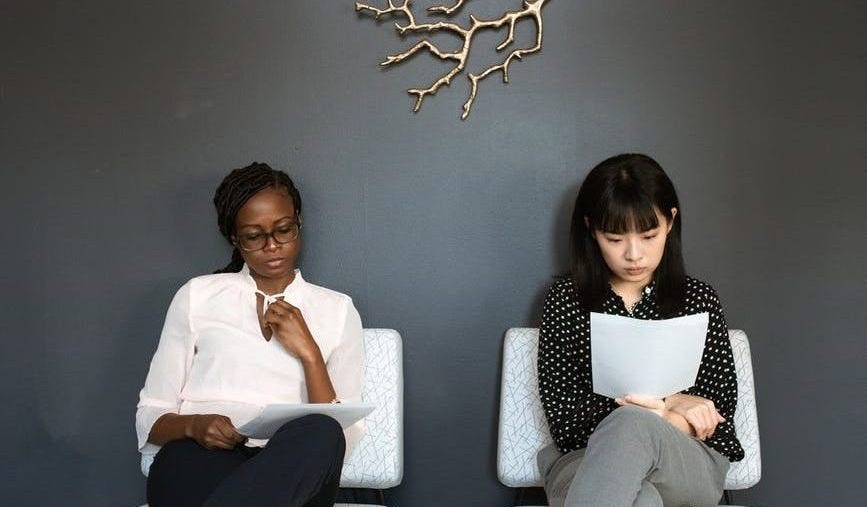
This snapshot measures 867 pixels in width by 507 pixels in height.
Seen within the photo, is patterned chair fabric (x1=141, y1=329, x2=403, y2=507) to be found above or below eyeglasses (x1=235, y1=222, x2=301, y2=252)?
below

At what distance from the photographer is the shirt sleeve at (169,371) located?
189 centimetres

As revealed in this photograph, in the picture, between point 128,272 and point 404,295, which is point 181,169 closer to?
point 128,272

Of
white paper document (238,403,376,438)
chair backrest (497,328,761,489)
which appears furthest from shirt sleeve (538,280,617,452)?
white paper document (238,403,376,438)

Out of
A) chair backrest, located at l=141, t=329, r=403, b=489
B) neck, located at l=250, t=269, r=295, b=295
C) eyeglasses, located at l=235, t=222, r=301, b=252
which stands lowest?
chair backrest, located at l=141, t=329, r=403, b=489

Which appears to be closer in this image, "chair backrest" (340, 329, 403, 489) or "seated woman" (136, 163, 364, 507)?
"seated woman" (136, 163, 364, 507)

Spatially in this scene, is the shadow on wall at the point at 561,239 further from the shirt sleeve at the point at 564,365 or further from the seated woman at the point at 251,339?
the seated woman at the point at 251,339

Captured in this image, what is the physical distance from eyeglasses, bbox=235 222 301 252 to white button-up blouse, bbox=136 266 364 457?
0.36ft

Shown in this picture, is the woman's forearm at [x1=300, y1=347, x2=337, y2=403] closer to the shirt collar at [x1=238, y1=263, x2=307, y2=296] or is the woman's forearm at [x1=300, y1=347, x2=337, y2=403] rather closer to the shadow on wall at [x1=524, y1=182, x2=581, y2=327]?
the shirt collar at [x1=238, y1=263, x2=307, y2=296]

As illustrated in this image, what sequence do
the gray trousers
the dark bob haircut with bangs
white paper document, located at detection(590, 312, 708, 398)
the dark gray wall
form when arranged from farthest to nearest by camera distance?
1. the dark gray wall
2. the dark bob haircut with bangs
3. white paper document, located at detection(590, 312, 708, 398)
4. the gray trousers

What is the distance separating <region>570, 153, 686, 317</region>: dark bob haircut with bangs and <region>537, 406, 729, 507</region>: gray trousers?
0.38 m

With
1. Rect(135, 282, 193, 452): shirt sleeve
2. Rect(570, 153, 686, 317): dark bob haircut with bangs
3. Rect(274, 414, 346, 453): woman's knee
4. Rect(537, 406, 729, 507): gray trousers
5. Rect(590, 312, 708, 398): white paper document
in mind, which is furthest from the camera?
Rect(135, 282, 193, 452): shirt sleeve

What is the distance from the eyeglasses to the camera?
1.91 m

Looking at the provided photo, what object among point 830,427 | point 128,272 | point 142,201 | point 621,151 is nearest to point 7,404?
point 128,272

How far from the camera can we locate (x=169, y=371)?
1.91 m
